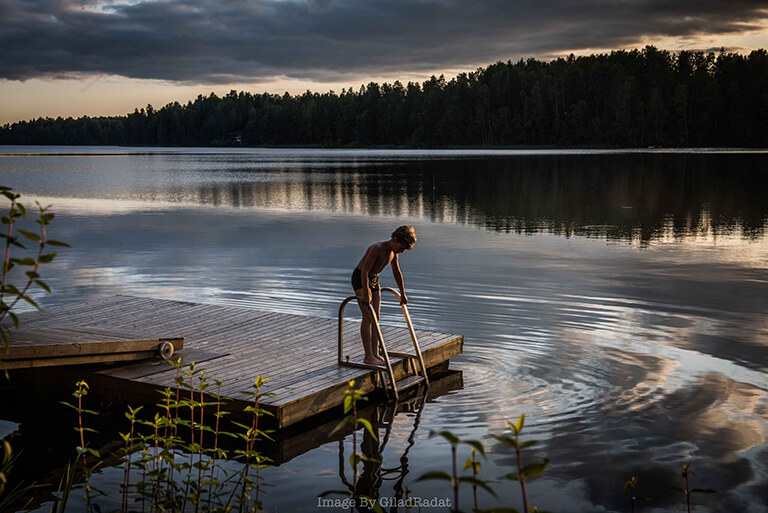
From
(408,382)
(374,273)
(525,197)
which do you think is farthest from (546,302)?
(525,197)

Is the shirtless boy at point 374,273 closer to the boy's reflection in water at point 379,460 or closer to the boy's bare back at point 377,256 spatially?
the boy's bare back at point 377,256

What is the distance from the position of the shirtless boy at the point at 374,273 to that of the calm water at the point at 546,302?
990mm

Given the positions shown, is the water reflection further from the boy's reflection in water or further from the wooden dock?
the boy's reflection in water

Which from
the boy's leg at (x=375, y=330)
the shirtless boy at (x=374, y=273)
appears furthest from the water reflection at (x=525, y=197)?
the shirtless boy at (x=374, y=273)

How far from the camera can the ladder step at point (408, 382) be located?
30.0 feet

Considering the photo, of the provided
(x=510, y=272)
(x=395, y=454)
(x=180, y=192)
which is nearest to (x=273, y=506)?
(x=395, y=454)

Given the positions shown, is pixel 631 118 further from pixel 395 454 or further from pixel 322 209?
pixel 395 454

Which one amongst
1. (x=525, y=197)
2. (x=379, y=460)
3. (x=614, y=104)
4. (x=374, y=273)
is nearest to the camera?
(x=379, y=460)

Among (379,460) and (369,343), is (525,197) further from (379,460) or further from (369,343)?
(379,460)

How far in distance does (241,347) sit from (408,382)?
2.21 metres

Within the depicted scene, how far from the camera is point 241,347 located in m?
9.87

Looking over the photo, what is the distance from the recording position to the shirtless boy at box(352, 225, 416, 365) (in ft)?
26.9

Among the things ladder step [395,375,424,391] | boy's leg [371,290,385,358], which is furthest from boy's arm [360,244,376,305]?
ladder step [395,375,424,391]

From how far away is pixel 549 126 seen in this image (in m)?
162
